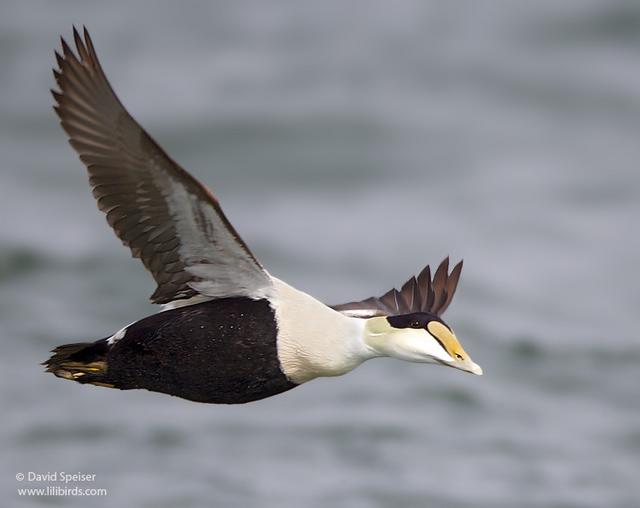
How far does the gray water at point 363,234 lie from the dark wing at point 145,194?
6544 millimetres

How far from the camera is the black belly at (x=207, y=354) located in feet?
26.3

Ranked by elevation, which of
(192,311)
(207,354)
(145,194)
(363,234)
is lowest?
(207,354)

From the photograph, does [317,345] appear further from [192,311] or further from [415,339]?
[192,311]

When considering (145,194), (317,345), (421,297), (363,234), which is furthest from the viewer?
(363,234)

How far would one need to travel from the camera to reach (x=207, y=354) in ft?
26.4

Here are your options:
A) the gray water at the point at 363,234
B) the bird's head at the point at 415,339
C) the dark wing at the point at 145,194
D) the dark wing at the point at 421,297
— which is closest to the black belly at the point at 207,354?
the dark wing at the point at 145,194

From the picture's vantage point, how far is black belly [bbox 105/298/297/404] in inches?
316

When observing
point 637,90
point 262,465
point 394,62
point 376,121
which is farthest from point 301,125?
point 262,465

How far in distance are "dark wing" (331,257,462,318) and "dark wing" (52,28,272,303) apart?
128cm

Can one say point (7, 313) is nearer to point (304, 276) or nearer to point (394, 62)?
point (304, 276)

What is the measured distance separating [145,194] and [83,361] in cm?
102

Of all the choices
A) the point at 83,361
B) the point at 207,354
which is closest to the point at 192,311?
the point at 207,354

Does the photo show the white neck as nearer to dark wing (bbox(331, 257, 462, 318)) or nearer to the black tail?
the black tail

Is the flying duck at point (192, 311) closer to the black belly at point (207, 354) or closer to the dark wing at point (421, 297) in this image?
the black belly at point (207, 354)
